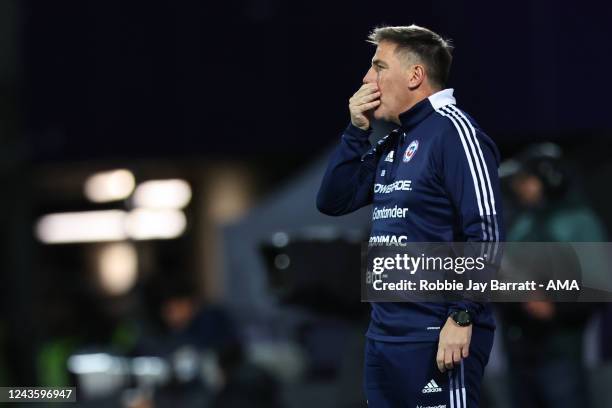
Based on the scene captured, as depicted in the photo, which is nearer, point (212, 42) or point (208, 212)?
point (212, 42)

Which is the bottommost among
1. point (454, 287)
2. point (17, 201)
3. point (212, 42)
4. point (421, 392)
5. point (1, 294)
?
point (421, 392)

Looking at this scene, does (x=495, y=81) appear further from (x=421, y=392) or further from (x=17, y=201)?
(x=17, y=201)

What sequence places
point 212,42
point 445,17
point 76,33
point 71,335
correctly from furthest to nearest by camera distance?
point 76,33, point 212,42, point 71,335, point 445,17

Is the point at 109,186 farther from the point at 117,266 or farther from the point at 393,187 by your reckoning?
the point at 393,187

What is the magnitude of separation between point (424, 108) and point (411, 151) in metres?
0.13

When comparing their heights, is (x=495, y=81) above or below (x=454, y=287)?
above

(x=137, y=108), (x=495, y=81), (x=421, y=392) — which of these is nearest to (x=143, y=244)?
(x=137, y=108)

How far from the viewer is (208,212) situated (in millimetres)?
13938

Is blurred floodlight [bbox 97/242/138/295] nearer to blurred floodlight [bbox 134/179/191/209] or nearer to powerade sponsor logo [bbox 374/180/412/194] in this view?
blurred floodlight [bbox 134/179/191/209]

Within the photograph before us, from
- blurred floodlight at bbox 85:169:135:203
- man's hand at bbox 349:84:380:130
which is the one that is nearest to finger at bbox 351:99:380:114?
man's hand at bbox 349:84:380:130

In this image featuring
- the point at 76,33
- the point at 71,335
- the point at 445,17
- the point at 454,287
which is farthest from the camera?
the point at 76,33

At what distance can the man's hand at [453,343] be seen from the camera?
12.3ft

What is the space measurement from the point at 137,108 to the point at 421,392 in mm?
9489

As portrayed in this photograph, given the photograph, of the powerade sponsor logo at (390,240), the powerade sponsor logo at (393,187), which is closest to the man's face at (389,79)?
the powerade sponsor logo at (393,187)
